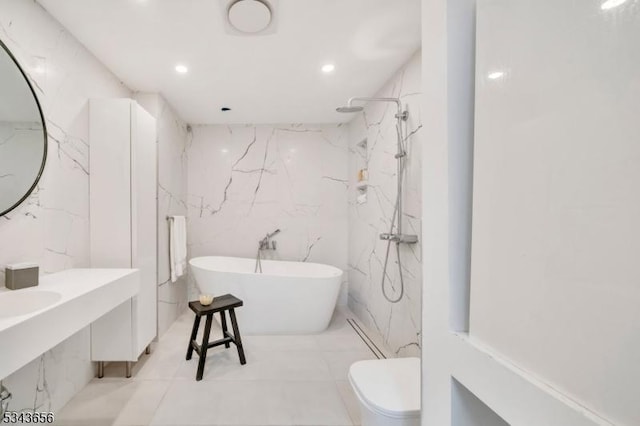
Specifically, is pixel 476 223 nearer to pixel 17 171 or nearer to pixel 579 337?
pixel 579 337

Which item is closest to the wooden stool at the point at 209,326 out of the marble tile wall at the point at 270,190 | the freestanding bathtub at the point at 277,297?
the freestanding bathtub at the point at 277,297

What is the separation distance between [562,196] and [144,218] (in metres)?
2.67

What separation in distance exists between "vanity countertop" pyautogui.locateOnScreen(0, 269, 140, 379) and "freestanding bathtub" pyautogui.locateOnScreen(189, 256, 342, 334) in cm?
94

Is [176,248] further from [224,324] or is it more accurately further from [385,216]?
[385,216]

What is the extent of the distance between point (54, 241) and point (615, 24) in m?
2.51

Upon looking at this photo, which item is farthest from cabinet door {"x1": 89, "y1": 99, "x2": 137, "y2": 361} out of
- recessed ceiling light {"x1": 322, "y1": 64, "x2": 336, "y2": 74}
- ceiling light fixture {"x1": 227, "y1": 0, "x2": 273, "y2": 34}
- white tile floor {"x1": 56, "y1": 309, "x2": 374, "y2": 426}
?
recessed ceiling light {"x1": 322, "y1": 64, "x2": 336, "y2": 74}

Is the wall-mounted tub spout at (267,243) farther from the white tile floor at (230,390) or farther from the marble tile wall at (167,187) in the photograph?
the white tile floor at (230,390)

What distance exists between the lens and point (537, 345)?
0.47m

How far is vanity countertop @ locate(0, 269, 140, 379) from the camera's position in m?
1.01

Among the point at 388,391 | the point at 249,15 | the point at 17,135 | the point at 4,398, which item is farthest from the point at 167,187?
the point at 388,391

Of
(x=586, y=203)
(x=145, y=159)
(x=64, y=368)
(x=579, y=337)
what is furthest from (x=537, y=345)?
(x=145, y=159)

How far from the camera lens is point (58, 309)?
1.22m

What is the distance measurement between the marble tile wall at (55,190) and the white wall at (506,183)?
202 centimetres

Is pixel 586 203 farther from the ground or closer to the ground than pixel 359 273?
farther from the ground
